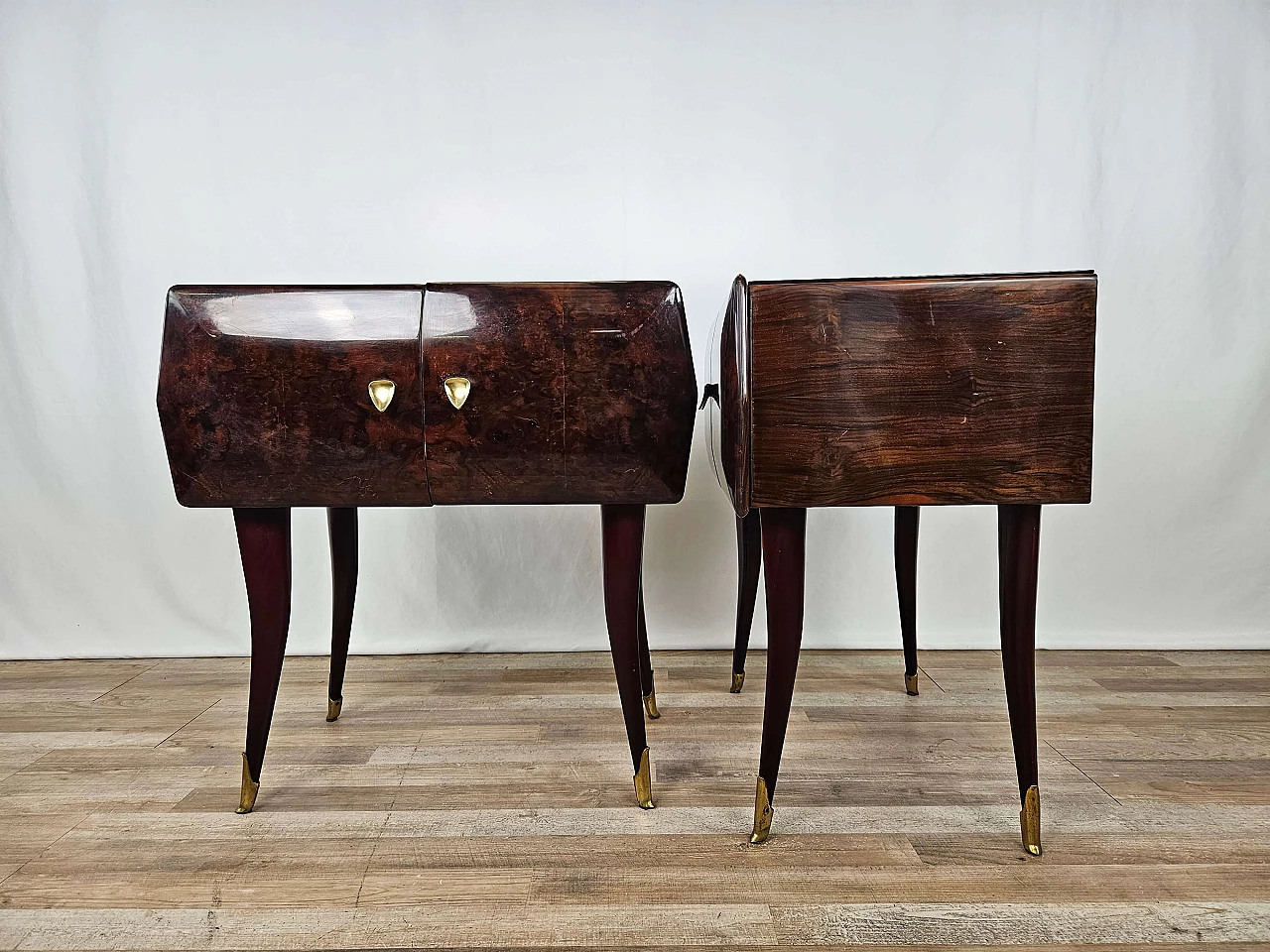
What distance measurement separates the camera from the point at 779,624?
1.24m

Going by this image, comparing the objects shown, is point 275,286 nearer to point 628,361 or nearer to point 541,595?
point 628,361

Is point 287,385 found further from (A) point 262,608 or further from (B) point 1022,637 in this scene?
(B) point 1022,637

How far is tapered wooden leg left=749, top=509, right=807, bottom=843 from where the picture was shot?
4.04 ft

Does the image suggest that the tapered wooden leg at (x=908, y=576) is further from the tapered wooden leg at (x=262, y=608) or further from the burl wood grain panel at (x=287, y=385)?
the tapered wooden leg at (x=262, y=608)

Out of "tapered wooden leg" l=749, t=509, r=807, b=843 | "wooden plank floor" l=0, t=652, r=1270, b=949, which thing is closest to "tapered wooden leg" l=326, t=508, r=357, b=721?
"wooden plank floor" l=0, t=652, r=1270, b=949

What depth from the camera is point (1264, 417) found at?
2381 mm

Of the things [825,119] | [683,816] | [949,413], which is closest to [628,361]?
[949,413]

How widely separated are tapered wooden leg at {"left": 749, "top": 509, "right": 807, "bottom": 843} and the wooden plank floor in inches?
3.5

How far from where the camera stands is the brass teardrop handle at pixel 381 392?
1.27 meters

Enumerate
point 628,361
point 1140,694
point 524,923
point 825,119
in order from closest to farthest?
point 524,923
point 628,361
point 1140,694
point 825,119

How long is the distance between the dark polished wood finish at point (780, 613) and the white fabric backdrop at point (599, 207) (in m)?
1.18

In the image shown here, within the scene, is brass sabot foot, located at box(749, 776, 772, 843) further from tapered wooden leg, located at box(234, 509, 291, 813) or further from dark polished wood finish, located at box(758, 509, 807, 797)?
tapered wooden leg, located at box(234, 509, 291, 813)

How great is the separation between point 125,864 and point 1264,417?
285 cm

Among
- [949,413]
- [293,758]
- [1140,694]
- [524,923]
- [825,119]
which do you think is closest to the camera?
[524,923]
